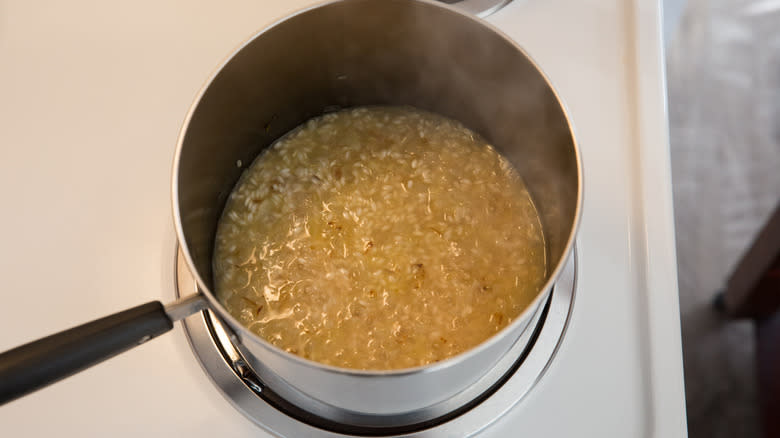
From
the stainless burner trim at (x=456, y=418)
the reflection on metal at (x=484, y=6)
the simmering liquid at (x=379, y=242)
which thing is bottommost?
the stainless burner trim at (x=456, y=418)

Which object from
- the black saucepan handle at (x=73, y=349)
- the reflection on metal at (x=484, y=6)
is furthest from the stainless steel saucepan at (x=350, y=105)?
the reflection on metal at (x=484, y=6)

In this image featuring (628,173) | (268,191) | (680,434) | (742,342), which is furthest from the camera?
(742,342)

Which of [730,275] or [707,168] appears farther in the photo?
[707,168]

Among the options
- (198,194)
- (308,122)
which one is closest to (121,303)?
(198,194)

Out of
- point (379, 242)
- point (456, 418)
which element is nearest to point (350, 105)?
point (379, 242)

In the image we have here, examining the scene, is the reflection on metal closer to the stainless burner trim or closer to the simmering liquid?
the simmering liquid

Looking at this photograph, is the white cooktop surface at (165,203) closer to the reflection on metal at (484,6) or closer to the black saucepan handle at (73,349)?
the reflection on metal at (484,6)

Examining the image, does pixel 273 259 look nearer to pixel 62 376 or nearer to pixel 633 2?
pixel 62 376
